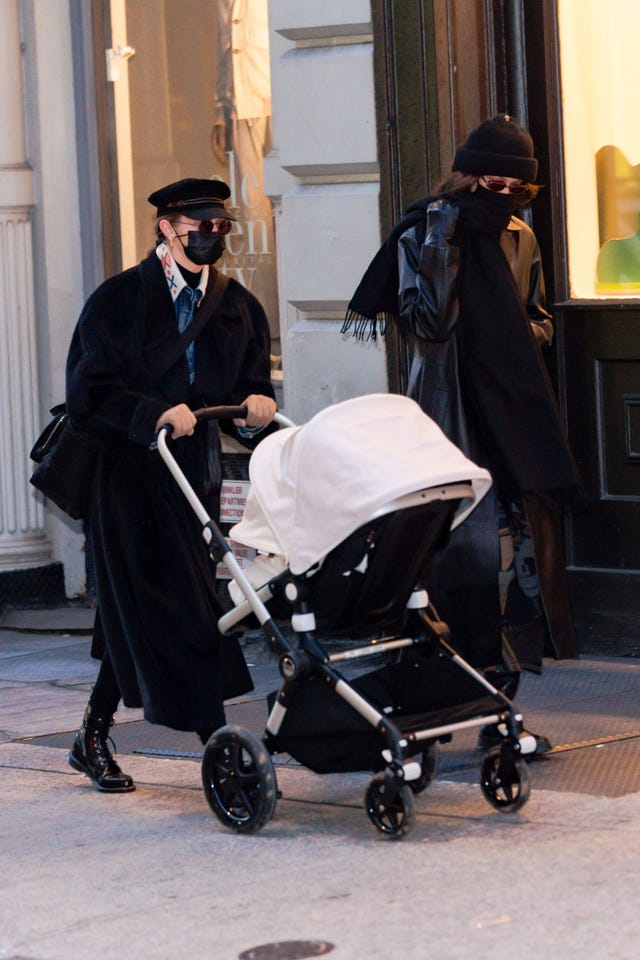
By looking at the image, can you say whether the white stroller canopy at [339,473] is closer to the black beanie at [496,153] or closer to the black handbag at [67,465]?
the black handbag at [67,465]

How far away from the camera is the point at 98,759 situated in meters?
5.94

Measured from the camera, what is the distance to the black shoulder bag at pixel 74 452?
228 inches

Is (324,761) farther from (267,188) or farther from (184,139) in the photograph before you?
(184,139)

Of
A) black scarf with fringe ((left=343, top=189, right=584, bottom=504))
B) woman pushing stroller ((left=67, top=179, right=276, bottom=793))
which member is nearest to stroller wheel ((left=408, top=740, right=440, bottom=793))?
woman pushing stroller ((left=67, top=179, right=276, bottom=793))

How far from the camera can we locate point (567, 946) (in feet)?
13.3

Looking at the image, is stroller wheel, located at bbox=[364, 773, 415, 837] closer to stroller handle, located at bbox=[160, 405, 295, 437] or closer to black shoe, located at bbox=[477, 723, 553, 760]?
black shoe, located at bbox=[477, 723, 553, 760]

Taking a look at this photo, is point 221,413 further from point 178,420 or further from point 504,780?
point 504,780

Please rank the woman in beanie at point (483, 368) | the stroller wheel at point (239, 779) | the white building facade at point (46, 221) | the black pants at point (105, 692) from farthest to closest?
the white building facade at point (46, 221)
the black pants at point (105, 692)
the woman in beanie at point (483, 368)
the stroller wheel at point (239, 779)

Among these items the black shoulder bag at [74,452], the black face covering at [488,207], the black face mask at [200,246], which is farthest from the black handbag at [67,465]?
the black face covering at [488,207]

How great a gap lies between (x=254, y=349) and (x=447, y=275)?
659 millimetres

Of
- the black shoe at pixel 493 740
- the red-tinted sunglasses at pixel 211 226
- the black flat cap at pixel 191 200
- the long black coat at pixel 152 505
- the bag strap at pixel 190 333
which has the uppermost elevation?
the black flat cap at pixel 191 200

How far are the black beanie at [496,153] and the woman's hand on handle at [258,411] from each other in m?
0.94

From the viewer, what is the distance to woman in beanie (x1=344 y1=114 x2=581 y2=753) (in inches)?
230

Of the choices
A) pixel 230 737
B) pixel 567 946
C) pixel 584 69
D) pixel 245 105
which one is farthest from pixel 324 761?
pixel 245 105
